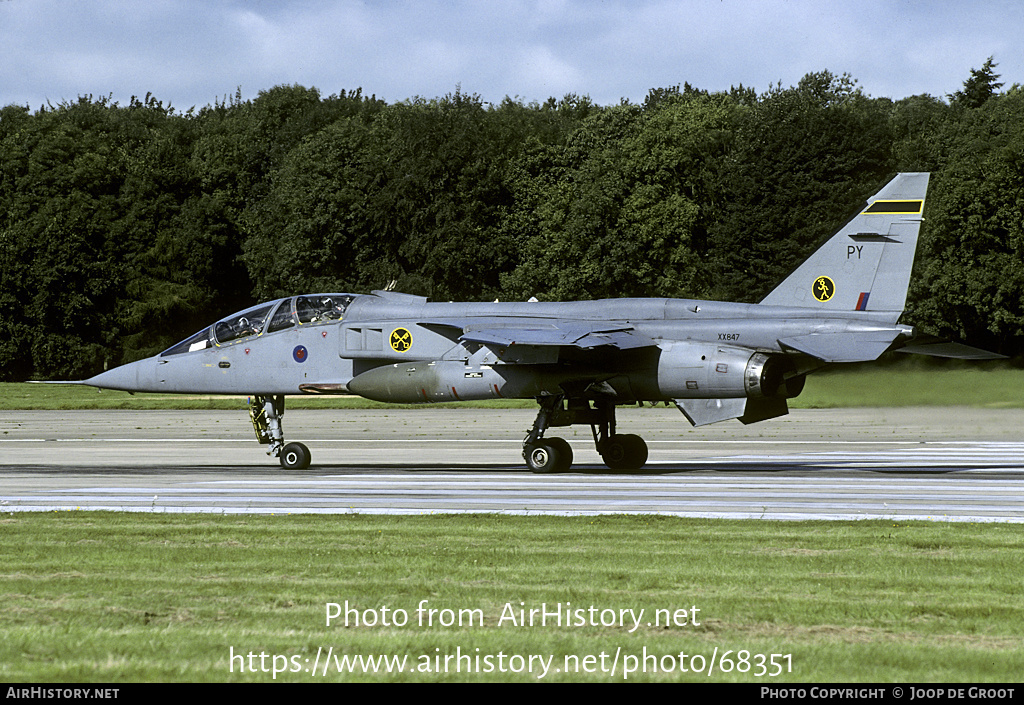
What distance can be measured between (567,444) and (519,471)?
1.12 meters

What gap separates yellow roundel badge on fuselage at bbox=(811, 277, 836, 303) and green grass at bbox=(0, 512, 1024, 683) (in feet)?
24.7

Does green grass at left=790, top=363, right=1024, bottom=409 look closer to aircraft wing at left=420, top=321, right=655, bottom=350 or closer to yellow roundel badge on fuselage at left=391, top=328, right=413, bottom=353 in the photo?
aircraft wing at left=420, top=321, right=655, bottom=350

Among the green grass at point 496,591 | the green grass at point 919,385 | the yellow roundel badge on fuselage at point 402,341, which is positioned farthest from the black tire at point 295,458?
the green grass at point 919,385

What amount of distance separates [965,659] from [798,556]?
380 cm

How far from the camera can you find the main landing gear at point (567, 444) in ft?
67.2

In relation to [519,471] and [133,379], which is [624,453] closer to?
[519,471]

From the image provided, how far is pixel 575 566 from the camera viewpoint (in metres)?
10.1

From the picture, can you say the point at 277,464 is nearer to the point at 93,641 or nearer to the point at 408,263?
the point at 93,641

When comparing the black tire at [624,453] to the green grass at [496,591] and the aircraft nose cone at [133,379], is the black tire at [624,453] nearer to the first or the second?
the green grass at [496,591]

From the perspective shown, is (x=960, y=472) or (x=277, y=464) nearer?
(x=960, y=472)

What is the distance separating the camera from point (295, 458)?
70.6ft

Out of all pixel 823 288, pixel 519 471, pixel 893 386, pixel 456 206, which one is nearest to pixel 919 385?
pixel 893 386

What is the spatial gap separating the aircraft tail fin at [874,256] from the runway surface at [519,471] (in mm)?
2942
